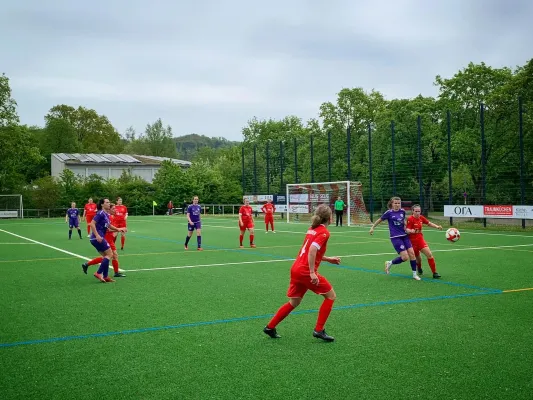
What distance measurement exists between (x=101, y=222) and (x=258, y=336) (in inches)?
260

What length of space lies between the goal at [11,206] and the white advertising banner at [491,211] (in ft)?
142

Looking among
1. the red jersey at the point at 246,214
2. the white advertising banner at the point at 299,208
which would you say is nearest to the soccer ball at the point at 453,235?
the red jersey at the point at 246,214

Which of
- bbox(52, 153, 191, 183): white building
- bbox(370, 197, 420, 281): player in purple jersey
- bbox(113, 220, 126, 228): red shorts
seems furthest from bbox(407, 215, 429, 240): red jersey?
bbox(52, 153, 191, 183): white building

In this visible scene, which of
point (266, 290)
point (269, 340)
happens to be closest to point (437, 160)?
point (266, 290)

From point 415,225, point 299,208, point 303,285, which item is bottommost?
point 303,285

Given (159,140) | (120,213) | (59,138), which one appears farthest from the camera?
(159,140)

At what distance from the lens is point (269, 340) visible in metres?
7.22

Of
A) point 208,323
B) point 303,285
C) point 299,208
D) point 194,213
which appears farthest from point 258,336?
point 299,208

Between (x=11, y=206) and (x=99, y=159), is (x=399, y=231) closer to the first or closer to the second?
(x=11, y=206)

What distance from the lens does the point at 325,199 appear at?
4203cm

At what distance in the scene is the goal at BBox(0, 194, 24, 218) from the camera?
5638cm

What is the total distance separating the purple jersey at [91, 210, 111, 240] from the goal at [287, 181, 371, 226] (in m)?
26.2

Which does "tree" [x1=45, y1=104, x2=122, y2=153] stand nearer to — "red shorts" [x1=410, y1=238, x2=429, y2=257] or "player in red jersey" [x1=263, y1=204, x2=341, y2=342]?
"red shorts" [x1=410, y1=238, x2=429, y2=257]

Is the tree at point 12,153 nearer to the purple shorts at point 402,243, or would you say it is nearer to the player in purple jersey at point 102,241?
the player in purple jersey at point 102,241
